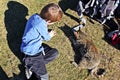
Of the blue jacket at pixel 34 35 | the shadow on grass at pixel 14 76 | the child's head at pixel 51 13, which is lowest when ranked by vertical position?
the shadow on grass at pixel 14 76

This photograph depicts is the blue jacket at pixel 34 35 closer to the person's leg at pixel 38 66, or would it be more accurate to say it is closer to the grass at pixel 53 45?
the person's leg at pixel 38 66

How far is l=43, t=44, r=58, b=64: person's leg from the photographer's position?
6198 mm

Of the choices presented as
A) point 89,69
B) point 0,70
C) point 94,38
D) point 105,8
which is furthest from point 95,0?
point 0,70

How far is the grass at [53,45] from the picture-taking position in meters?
6.14

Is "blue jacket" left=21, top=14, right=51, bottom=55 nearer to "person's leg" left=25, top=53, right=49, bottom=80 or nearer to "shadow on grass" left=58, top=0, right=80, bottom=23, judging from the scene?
"person's leg" left=25, top=53, right=49, bottom=80

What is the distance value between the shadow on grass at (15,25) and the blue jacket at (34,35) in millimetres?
420

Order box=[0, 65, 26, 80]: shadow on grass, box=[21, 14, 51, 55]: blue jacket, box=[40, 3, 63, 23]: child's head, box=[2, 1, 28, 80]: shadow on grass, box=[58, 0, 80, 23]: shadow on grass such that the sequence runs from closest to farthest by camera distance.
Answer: box=[40, 3, 63, 23]: child's head, box=[21, 14, 51, 55]: blue jacket, box=[0, 65, 26, 80]: shadow on grass, box=[2, 1, 28, 80]: shadow on grass, box=[58, 0, 80, 23]: shadow on grass

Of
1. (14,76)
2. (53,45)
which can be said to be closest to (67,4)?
(53,45)

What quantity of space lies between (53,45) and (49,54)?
435 millimetres

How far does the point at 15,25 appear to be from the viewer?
693 centimetres

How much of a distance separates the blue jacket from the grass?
43 centimetres

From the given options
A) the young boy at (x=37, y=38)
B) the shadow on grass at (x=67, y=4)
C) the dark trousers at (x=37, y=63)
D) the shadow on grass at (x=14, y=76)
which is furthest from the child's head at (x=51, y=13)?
the shadow on grass at (x=67, y=4)


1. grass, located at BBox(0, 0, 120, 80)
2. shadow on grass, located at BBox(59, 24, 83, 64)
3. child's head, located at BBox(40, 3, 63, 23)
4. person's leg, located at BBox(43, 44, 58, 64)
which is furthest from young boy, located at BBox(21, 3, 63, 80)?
shadow on grass, located at BBox(59, 24, 83, 64)

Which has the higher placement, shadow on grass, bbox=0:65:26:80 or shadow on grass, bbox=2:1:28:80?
shadow on grass, bbox=2:1:28:80
